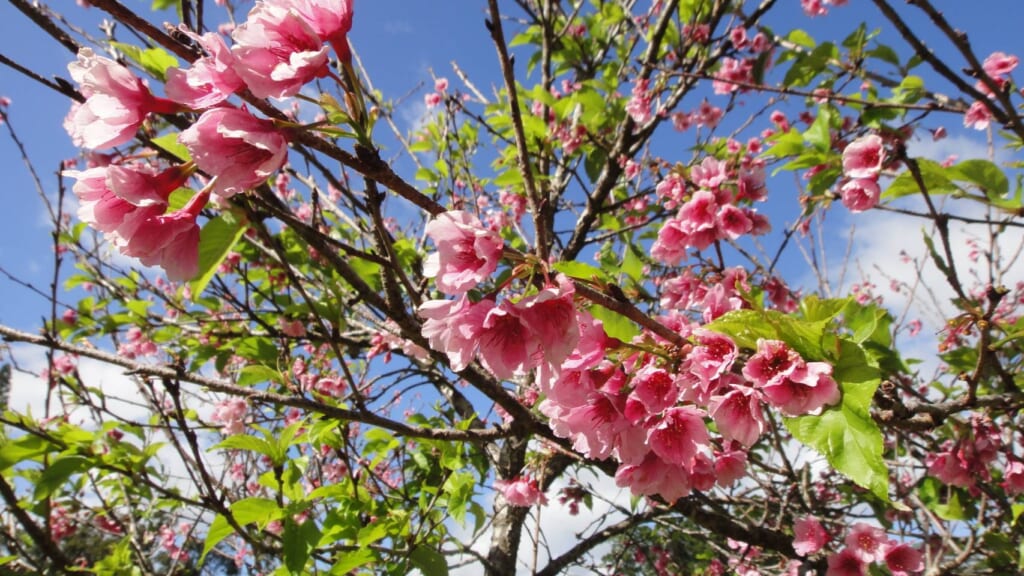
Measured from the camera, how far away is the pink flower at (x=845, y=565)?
223cm

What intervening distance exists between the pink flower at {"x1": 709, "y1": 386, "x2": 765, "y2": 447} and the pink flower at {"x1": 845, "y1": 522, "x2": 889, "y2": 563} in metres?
1.61

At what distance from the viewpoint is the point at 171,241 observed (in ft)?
2.95

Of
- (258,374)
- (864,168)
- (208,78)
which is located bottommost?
(208,78)

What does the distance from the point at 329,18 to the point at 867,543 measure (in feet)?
8.95

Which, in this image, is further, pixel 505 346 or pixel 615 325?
pixel 615 325

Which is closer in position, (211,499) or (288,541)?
(211,499)

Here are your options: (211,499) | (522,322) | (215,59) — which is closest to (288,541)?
(211,499)

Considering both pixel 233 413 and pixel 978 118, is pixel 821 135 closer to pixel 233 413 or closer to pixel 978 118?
pixel 978 118

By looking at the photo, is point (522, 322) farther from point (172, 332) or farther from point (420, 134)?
point (420, 134)

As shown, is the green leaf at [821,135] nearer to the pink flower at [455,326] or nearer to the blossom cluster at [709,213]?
the blossom cluster at [709,213]

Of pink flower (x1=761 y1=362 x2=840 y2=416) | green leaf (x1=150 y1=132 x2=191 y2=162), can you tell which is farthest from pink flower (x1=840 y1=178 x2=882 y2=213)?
green leaf (x1=150 y1=132 x2=191 y2=162)

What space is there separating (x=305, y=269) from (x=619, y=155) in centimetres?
240

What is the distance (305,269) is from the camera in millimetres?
3861

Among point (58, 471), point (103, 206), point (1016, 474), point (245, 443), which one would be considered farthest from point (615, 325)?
point (1016, 474)
